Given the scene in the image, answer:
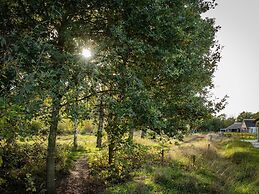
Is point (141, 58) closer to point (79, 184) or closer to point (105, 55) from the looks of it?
point (105, 55)

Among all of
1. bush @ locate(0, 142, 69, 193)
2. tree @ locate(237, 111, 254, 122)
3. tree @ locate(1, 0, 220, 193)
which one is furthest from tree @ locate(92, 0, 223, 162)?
tree @ locate(237, 111, 254, 122)

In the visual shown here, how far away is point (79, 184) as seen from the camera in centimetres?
1217

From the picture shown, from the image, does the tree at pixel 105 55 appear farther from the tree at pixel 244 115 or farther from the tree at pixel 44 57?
the tree at pixel 244 115

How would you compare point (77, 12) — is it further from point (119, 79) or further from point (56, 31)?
point (119, 79)

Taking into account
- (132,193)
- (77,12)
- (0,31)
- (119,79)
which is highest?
(77,12)

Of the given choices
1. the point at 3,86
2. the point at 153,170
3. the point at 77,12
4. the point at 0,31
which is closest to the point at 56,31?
the point at 77,12

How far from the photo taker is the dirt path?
11.4m

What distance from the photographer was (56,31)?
10.2 meters

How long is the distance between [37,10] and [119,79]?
3208mm

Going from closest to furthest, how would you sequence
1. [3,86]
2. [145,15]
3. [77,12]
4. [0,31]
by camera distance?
[3,86] → [0,31] → [145,15] → [77,12]

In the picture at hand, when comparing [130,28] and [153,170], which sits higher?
[130,28]

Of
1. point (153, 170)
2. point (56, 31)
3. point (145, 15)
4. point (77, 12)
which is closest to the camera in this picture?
point (145, 15)

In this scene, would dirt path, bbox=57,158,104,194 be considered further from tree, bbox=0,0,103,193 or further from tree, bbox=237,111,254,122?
Answer: tree, bbox=237,111,254,122

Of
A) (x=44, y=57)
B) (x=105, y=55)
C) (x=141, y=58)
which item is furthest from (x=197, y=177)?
(x=44, y=57)
